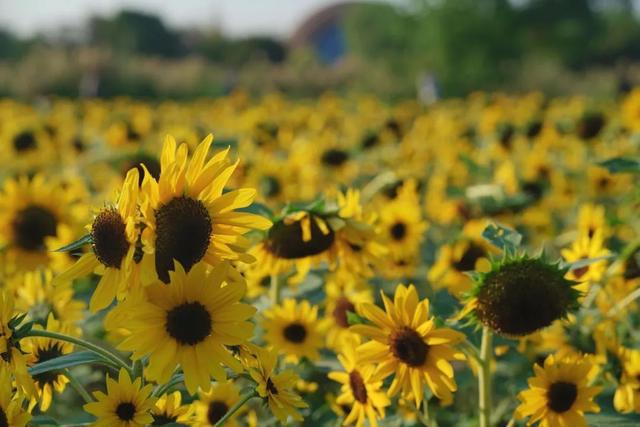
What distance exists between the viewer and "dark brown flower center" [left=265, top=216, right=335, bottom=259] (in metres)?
1.79

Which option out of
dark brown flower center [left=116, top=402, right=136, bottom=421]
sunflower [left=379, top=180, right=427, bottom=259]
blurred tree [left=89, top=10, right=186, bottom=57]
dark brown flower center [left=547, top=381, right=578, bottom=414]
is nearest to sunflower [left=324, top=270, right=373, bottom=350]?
dark brown flower center [left=547, top=381, right=578, bottom=414]

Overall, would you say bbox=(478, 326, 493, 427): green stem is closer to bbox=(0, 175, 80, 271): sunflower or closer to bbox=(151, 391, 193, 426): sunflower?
bbox=(151, 391, 193, 426): sunflower

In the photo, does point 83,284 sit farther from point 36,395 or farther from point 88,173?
point 88,173

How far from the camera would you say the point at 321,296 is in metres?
2.03

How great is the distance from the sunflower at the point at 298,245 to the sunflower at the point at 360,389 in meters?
0.26

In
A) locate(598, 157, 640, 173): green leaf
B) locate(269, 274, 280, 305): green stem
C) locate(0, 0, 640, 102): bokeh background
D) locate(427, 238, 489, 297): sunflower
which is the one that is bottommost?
locate(0, 0, 640, 102): bokeh background

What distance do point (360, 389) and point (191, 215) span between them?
557 millimetres

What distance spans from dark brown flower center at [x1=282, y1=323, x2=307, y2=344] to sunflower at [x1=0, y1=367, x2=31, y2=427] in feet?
2.74

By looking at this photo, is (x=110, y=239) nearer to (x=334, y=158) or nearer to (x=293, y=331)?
(x=293, y=331)

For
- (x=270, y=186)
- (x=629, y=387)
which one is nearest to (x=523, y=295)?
(x=629, y=387)

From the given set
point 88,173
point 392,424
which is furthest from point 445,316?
point 88,173

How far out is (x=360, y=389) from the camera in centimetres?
154

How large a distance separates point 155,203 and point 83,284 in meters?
1.40

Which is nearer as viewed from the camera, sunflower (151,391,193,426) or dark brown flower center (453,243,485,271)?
sunflower (151,391,193,426)
